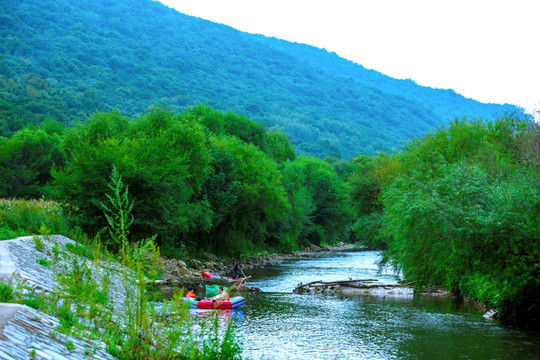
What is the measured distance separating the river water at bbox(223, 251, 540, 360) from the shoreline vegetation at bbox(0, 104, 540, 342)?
5.35 ft

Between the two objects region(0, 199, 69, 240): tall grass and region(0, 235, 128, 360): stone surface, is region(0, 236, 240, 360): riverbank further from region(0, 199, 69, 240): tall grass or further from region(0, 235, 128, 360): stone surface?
region(0, 199, 69, 240): tall grass

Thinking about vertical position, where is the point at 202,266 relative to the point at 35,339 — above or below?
below

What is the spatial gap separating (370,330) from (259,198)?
105 ft

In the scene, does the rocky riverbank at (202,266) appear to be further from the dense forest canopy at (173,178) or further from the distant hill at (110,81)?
the distant hill at (110,81)

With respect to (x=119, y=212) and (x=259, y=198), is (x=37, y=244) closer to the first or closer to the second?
(x=119, y=212)

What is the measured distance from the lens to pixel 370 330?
831 inches

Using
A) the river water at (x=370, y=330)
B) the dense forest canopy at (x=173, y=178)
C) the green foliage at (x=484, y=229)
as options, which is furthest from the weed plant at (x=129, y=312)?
the dense forest canopy at (x=173, y=178)

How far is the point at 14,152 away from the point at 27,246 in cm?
4118

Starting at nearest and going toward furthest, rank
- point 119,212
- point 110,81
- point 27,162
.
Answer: point 119,212 → point 27,162 → point 110,81

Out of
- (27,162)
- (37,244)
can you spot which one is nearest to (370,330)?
(37,244)

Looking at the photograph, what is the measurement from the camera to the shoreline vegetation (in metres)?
19.0

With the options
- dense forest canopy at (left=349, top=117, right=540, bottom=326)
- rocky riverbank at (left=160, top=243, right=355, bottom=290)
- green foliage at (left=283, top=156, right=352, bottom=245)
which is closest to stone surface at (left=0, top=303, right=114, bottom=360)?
dense forest canopy at (left=349, top=117, right=540, bottom=326)

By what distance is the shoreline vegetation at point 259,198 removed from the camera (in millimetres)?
19031

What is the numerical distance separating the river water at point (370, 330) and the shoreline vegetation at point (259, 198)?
1631 mm
